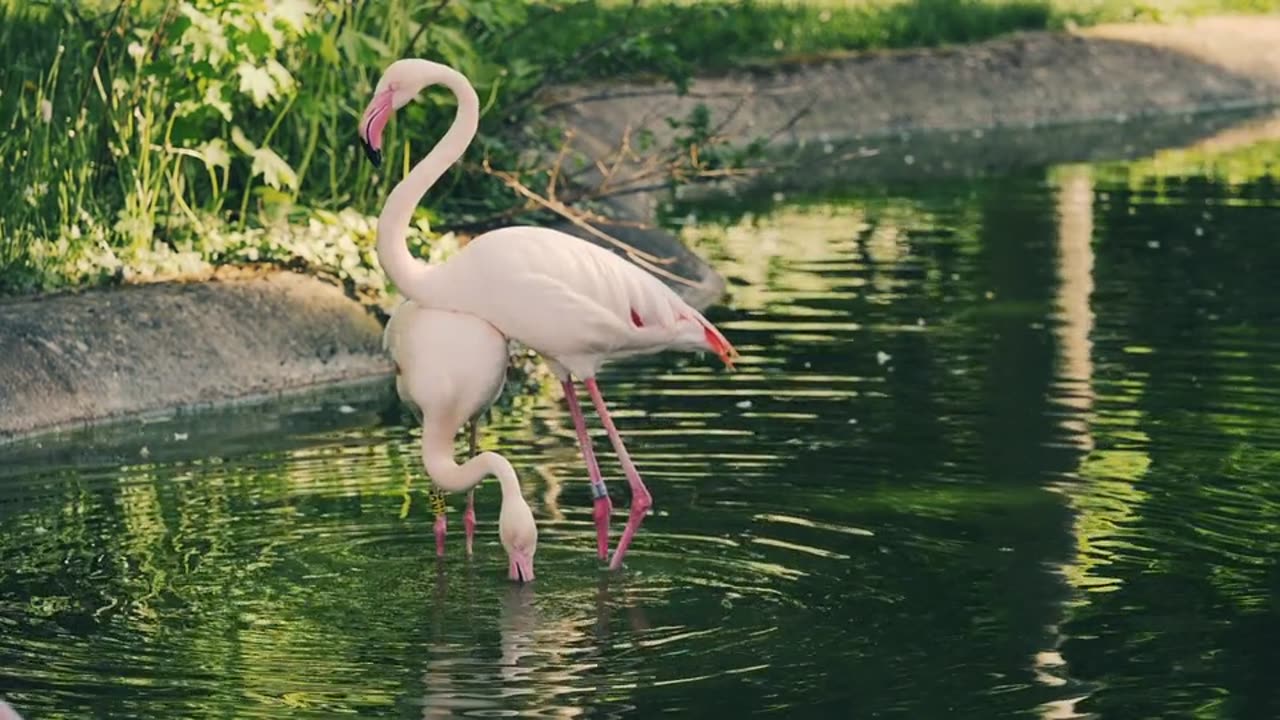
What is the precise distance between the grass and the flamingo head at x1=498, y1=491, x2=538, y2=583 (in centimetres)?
400

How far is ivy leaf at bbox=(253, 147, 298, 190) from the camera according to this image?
11.0 metres

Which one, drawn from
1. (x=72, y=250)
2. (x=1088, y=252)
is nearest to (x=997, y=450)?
(x=72, y=250)

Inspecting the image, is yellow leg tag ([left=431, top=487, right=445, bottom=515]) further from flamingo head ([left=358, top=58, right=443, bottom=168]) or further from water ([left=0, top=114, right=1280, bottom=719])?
flamingo head ([left=358, top=58, right=443, bottom=168])

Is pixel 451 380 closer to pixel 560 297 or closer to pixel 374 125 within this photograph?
pixel 560 297

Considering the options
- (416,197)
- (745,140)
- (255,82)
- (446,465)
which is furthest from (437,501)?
(745,140)

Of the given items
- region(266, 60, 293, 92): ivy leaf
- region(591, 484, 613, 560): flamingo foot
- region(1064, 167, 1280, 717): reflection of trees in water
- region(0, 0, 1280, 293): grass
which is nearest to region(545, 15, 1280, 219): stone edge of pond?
region(1064, 167, 1280, 717): reflection of trees in water

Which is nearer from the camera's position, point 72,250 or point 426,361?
point 426,361

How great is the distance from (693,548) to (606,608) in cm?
74

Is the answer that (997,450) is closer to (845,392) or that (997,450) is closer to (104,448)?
(845,392)

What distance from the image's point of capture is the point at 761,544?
7.59 m

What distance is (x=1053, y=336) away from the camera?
1130 centimetres

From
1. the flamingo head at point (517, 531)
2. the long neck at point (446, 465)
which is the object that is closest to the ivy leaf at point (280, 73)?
the long neck at point (446, 465)

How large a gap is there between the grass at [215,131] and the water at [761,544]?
113 centimetres

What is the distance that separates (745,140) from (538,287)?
41.4 feet
